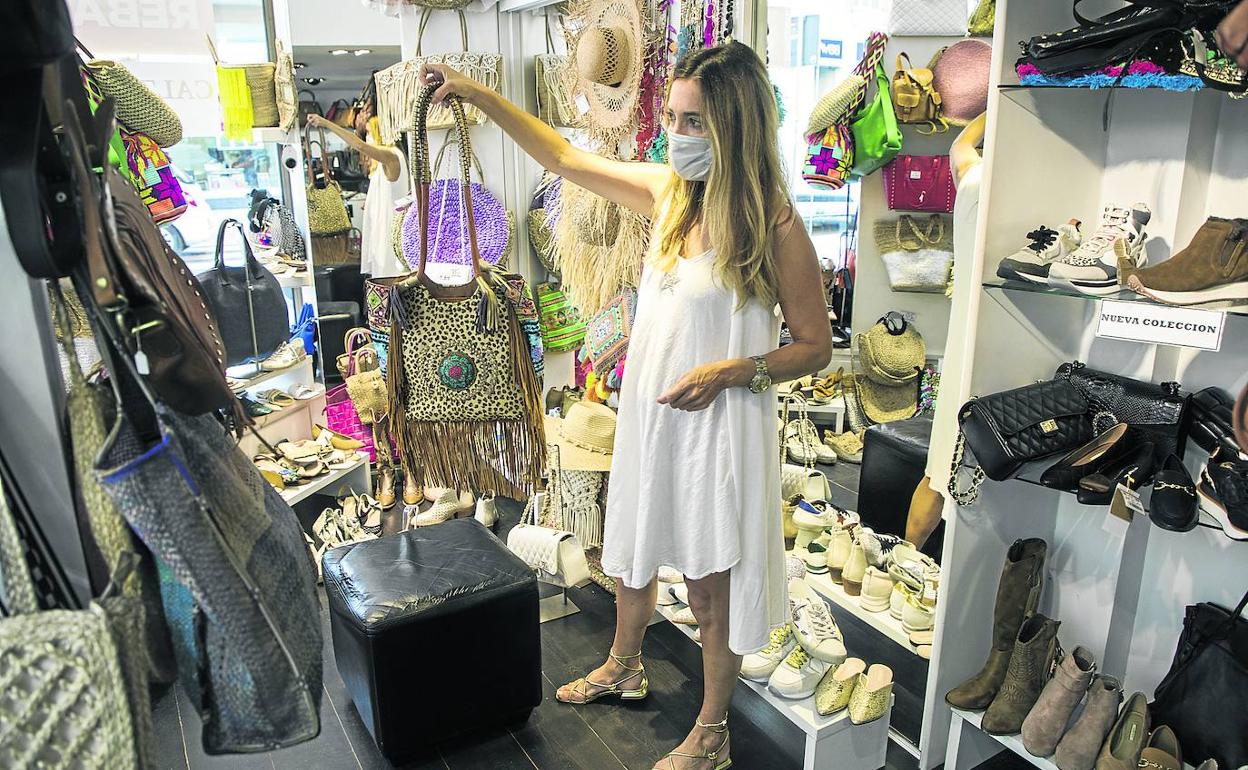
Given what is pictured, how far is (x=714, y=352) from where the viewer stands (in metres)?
1.98

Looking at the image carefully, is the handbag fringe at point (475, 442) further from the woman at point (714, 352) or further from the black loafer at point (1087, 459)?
the black loafer at point (1087, 459)

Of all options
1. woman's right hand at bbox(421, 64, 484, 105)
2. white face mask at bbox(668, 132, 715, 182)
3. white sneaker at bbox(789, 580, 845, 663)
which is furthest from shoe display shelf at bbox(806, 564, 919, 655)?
woman's right hand at bbox(421, 64, 484, 105)

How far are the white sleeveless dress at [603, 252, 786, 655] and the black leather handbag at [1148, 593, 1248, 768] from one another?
842 millimetres

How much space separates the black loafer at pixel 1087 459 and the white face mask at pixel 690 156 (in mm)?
1001

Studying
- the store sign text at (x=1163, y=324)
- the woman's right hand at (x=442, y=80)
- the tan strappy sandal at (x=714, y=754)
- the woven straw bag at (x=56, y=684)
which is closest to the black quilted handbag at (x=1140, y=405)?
the store sign text at (x=1163, y=324)

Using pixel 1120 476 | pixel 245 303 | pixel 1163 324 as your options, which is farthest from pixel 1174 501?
pixel 245 303

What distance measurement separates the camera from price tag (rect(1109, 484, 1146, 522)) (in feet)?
5.98

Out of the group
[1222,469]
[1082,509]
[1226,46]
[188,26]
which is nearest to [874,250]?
[1082,509]

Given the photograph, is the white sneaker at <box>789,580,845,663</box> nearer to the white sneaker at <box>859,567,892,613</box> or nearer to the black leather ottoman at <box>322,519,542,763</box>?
the white sneaker at <box>859,567,892,613</box>

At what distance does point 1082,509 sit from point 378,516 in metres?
2.70

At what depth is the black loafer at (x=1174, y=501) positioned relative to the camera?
1.71m

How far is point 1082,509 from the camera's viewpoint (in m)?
2.16

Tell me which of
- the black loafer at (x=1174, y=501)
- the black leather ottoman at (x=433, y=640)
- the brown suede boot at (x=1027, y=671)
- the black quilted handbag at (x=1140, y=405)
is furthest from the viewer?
the black leather ottoman at (x=433, y=640)

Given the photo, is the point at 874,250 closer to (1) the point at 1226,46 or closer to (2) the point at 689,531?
(2) the point at 689,531
